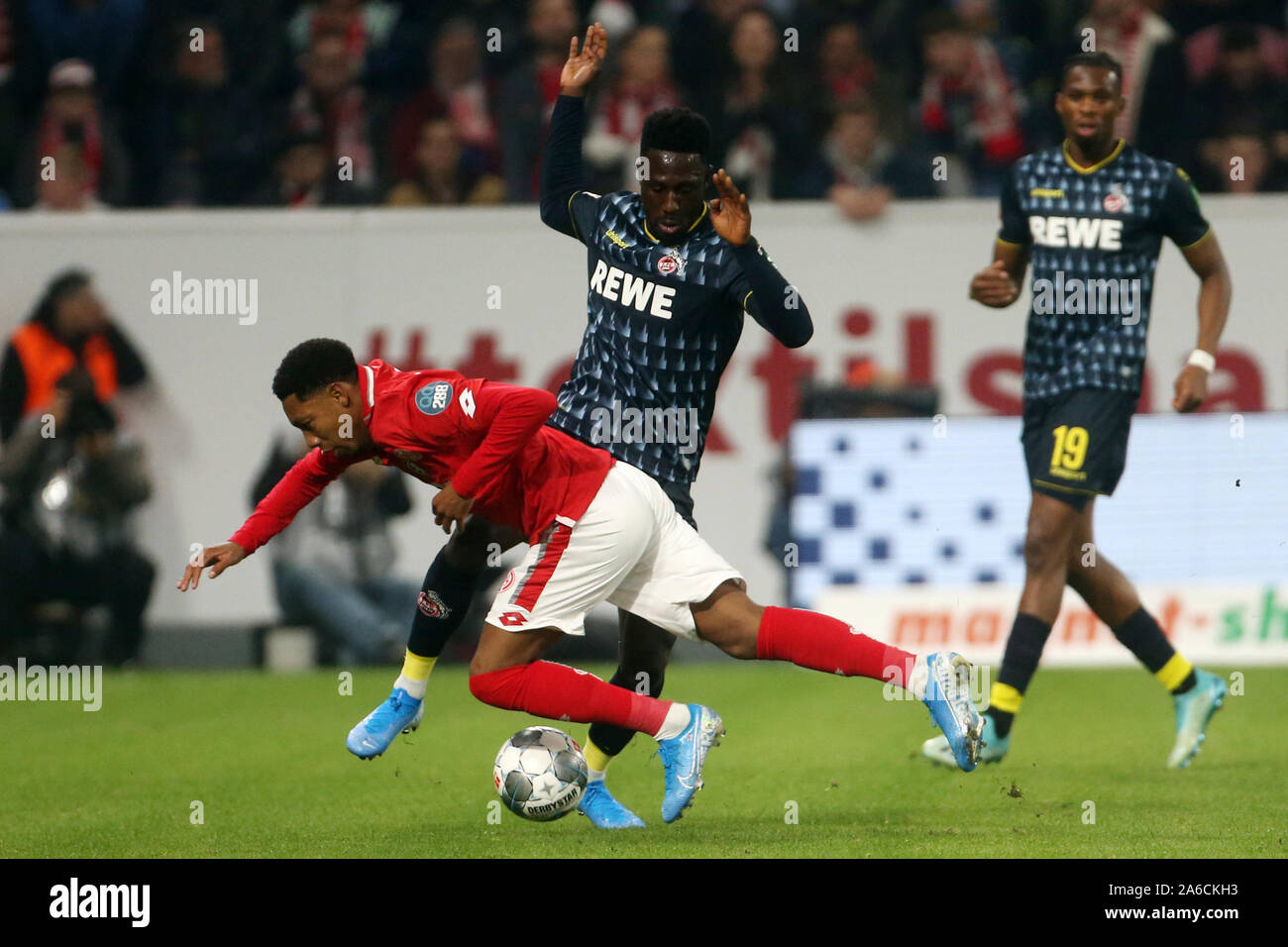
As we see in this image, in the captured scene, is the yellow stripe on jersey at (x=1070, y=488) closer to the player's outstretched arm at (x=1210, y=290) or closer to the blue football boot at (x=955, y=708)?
the player's outstretched arm at (x=1210, y=290)

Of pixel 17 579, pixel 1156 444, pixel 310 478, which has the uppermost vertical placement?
pixel 310 478

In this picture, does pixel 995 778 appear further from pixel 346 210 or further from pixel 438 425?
pixel 346 210

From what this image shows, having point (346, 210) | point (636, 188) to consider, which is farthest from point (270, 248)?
point (636, 188)

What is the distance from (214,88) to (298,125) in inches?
29.0

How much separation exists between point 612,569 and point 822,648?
685 mm

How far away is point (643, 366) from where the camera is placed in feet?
19.9

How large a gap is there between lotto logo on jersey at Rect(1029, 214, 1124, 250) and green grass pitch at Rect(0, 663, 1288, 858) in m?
2.08

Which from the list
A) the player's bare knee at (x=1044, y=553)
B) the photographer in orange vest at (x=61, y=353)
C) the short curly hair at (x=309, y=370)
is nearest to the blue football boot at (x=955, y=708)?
the player's bare knee at (x=1044, y=553)

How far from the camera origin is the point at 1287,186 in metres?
12.1

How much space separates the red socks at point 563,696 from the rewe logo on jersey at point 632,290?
1.25 metres

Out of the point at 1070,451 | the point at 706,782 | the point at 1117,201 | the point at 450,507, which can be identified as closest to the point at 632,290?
the point at 450,507

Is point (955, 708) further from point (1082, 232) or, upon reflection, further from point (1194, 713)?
point (1082, 232)

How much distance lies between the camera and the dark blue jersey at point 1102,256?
738 centimetres

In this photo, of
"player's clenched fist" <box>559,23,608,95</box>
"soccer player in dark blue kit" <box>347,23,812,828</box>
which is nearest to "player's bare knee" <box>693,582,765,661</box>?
"soccer player in dark blue kit" <box>347,23,812,828</box>
